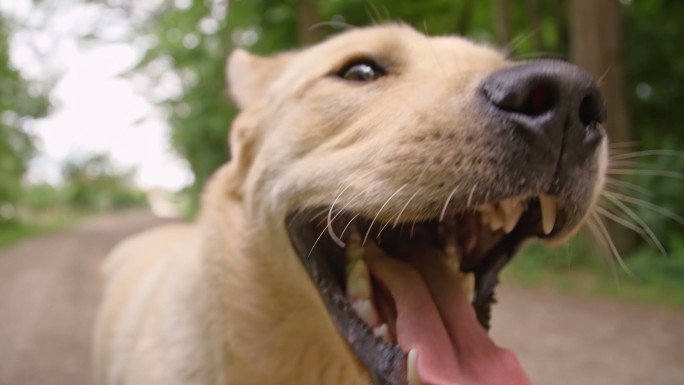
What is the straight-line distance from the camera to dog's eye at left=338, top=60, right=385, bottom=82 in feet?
7.52

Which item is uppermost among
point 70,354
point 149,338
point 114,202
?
point 149,338

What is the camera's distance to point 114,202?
57062 mm

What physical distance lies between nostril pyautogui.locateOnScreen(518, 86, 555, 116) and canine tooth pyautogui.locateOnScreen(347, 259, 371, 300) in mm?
903

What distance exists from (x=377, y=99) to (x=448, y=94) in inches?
17.6

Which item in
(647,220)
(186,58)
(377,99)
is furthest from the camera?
(186,58)

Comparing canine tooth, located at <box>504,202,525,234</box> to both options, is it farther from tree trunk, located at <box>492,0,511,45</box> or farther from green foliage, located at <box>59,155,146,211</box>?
green foliage, located at <box>59,155,146,211</box>

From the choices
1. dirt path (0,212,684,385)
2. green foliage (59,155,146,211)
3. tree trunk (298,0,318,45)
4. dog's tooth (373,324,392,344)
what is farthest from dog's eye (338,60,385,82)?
green foliage (59,155,146,211)

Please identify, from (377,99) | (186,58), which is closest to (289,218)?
(377,99)

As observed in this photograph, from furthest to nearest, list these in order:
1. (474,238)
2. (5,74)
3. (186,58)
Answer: (186,58)
(5,74)
(474,238)

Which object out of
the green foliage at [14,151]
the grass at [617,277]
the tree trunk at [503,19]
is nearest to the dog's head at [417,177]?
the grass at [617,277]

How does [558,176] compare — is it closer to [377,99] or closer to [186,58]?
[377,99]

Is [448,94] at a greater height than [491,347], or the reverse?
[448,94]

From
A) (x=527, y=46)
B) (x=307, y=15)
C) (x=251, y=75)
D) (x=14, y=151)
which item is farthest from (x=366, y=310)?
(x=14, y=151)

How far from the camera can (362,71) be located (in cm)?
230
